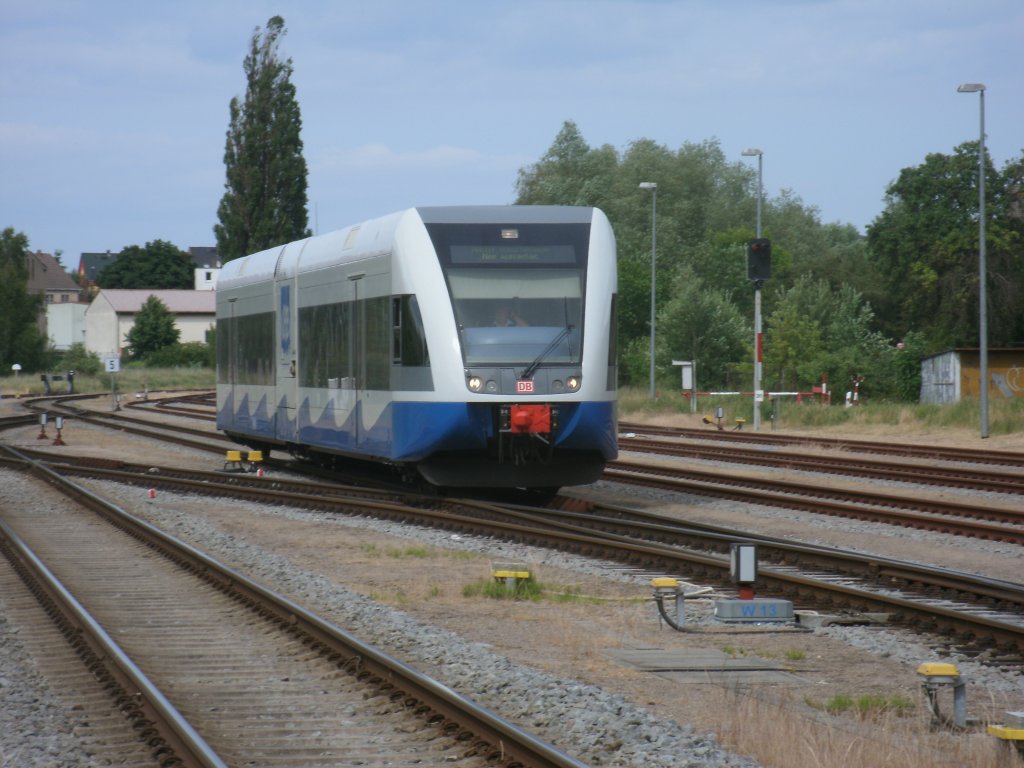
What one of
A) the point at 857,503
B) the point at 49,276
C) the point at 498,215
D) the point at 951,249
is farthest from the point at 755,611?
the point at 49,276

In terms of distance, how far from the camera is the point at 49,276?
181m

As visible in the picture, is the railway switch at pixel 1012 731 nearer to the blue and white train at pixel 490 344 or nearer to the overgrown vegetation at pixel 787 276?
the blue and white train at pixel 490 344

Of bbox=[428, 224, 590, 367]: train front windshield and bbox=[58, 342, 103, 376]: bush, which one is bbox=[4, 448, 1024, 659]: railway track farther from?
bbox=[58, 342, 103, 376]: bush

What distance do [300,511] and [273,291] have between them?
19.1 ft

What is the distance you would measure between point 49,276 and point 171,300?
4938 cm

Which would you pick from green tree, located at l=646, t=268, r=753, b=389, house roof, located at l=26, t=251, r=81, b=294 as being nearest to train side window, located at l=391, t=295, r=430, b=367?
green tree, located at l=646, t=268, r=753, b=389

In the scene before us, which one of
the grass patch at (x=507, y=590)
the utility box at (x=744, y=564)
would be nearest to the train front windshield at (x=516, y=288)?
the grass patch at (x=507, y=590)

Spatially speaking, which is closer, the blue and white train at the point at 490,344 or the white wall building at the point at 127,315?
the blue and white train at the point at 490,344

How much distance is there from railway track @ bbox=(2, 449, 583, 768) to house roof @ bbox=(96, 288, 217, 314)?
410 feet

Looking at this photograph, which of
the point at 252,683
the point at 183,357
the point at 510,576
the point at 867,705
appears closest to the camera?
the point at 867,705

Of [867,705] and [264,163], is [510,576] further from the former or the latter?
[264,163]

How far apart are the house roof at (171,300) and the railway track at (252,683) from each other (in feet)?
410

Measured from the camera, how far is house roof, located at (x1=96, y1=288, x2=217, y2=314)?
444 feet

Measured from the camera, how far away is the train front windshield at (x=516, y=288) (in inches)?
639
